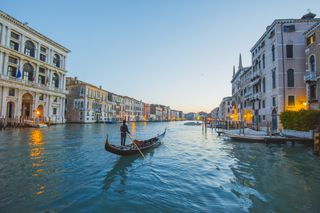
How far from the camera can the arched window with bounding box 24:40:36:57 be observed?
28.7 meters

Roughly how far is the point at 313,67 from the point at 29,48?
4169cm

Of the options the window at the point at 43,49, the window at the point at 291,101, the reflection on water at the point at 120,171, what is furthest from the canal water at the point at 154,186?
the window at the point at 43,49

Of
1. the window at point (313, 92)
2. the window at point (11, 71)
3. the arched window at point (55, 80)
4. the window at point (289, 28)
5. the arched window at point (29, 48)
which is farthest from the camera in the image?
the arched window at point (55, 80)

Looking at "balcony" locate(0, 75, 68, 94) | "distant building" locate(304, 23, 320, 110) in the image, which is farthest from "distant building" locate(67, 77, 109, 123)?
"distant building" locate(304, 23, 320, 110)

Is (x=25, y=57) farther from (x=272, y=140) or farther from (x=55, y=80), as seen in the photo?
(x=272, y=140)

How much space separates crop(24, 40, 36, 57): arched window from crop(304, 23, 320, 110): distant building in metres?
40.7

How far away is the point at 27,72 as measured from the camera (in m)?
28.9

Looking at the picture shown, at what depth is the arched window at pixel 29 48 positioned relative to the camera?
2869 cm

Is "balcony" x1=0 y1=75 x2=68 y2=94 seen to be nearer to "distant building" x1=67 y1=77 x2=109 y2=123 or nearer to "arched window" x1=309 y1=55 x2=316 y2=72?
"distant building" x1=67 y1=77 x2=109 y2=123

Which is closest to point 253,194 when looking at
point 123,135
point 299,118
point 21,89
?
point 123,135

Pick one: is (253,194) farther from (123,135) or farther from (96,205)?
(123,135)

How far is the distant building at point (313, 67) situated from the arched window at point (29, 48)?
4071 cm

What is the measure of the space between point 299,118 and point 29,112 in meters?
39.4

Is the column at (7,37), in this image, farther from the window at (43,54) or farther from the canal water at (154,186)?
the canal water at (154,186)
